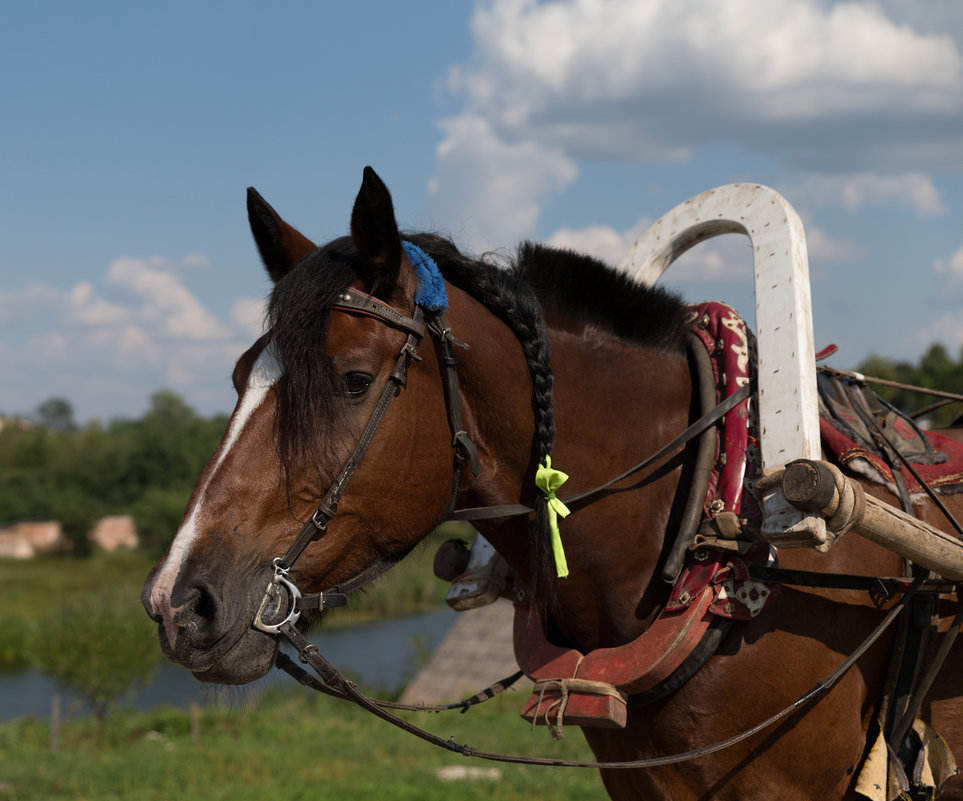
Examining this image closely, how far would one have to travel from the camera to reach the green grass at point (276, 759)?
8836mm

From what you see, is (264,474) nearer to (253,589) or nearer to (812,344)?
(253,589)

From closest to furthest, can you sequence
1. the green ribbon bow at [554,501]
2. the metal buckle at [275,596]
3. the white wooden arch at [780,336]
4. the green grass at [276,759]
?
the metal buckle at [275,596], the white wooden arch at [780,336], the green ribbon bow at [554,501], the green grass at [276,759]

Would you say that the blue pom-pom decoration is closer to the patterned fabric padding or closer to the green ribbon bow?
the green ribbon bow

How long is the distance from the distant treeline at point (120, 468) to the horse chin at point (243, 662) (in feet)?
130

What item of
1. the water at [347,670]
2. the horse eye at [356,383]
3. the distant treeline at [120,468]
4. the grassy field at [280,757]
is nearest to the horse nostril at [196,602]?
the horse eye at [356,383]

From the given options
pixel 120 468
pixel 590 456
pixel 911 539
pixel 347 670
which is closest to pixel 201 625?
pixel 590 456

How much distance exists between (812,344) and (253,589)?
5.28 feet

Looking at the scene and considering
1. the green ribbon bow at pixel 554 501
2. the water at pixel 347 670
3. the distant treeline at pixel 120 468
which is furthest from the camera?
the distant treeline at pixel 120 468

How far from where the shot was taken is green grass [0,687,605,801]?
884 centimetres

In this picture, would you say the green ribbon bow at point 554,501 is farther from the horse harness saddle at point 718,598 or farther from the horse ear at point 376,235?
the horse ear at point 376,235

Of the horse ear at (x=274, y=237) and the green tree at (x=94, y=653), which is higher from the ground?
the horse ear at (x=274, y=237)

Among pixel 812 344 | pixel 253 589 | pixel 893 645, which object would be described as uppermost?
pixel 812 344

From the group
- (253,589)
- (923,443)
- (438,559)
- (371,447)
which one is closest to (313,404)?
(371,447)

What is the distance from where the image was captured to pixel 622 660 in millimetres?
2244
